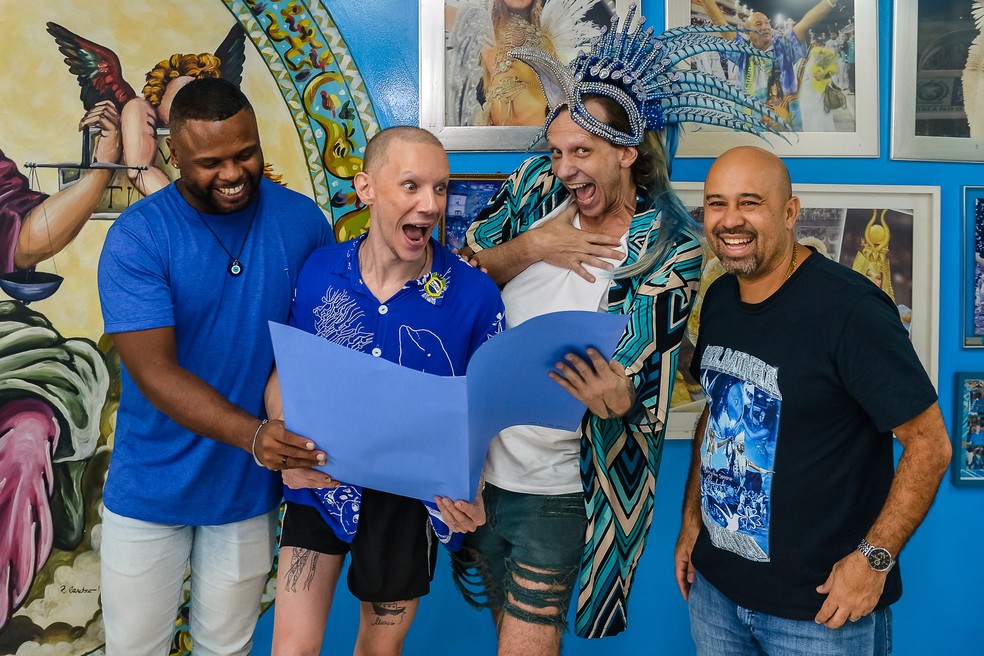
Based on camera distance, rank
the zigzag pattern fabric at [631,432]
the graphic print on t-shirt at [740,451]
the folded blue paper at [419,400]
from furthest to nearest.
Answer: the zigzag pattern fabric at [631,432] → the graphic print on t-shirt at [740,451] → the folded blue paper at [419,400]

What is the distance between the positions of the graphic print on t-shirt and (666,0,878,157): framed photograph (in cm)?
131

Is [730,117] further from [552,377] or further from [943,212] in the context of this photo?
[943,212]

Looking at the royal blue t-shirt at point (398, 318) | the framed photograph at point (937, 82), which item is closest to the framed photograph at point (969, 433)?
the framed photograph at point (937, 82)

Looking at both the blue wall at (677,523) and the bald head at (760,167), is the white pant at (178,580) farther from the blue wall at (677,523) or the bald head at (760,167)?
the bald head at (760,167)

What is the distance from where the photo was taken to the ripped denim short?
205cm

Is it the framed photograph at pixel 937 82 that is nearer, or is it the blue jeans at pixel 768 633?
the blue jeans at pixel 768 633

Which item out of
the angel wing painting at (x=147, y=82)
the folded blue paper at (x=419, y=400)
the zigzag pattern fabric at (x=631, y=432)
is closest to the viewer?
the folded blue paper at (x=419, y=400)

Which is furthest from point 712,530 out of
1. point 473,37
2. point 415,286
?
point 473,37

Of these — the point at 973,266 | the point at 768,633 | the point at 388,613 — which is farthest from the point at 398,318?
the point at 973,266

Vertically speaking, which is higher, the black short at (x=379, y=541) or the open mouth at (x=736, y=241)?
the open mouth at (x=736, y=241)

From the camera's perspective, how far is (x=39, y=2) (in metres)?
2.79

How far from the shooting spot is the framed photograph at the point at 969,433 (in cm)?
Result: 306

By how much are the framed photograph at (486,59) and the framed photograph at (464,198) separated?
11 centimetres

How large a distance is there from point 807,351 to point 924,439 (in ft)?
0.92
